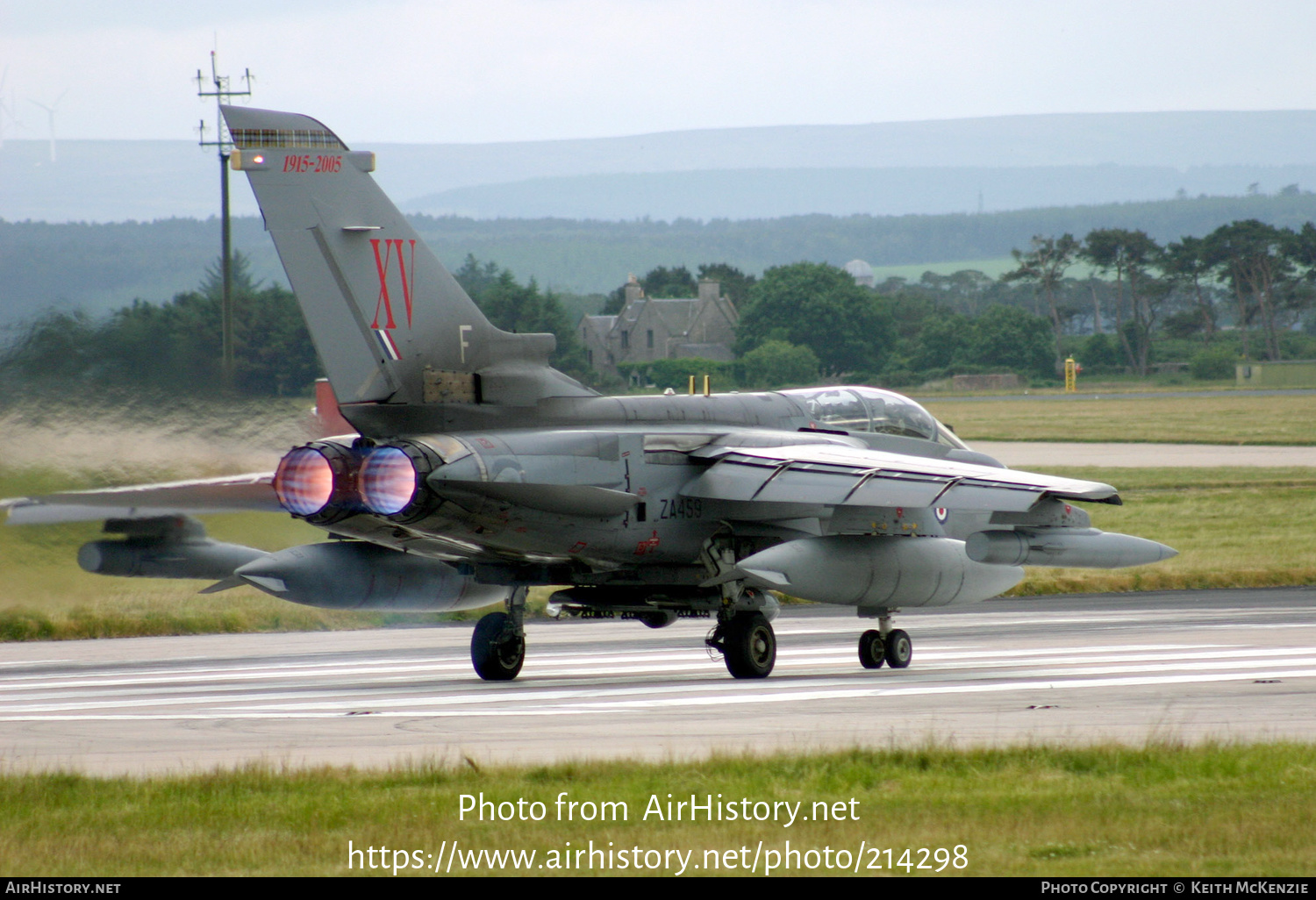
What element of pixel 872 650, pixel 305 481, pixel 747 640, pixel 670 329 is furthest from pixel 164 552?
pixel 670 329

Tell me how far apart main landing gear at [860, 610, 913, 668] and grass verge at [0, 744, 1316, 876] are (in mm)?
6993

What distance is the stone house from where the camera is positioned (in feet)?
287

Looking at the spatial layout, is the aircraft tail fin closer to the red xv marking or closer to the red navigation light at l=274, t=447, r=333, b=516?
the red xv marking

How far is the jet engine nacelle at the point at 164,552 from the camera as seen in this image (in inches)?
690

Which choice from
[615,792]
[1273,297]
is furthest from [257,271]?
[1273,297]

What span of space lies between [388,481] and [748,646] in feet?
14.5

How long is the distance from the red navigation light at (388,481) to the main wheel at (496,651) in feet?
9.62

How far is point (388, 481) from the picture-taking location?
14273 millimetres

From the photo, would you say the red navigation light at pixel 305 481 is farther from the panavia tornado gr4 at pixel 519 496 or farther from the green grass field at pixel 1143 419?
the green grass field at pixel 1143 419

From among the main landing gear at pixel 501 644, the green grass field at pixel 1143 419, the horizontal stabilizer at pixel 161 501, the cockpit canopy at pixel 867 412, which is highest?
the cockpit canopy at pixel 867 412

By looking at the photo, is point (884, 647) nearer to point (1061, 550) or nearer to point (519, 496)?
point (1061, 550)

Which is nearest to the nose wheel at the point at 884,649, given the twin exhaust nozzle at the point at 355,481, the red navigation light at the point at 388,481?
the twin exhaust nozzle at the point at 355,481

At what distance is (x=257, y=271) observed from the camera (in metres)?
26.1

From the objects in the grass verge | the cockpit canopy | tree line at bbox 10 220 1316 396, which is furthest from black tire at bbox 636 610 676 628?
the grass verge
